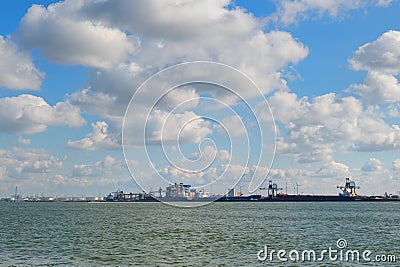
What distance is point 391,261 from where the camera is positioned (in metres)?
59.0

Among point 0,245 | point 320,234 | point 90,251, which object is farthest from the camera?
point 320,234

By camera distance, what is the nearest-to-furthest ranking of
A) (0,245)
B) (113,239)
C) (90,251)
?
(90,251), (0,245), (113,239)

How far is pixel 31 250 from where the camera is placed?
6900 centimetres

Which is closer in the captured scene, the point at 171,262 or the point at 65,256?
the point at 171,262

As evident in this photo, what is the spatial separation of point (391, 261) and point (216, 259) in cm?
2045

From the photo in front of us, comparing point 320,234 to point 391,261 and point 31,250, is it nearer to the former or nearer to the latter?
point 391,261

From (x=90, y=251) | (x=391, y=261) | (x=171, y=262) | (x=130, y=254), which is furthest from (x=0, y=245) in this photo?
(x=391, y=261)

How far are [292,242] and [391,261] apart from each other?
21801mm

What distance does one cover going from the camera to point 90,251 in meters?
67.3

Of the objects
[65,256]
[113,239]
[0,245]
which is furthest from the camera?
[113,239]

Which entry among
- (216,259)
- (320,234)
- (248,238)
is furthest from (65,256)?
(320,234)

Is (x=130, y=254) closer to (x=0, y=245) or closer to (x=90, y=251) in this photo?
(x=90, y=251)

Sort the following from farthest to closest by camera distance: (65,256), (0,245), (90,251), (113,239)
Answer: (113,239) < (0,245) < (90,251) < (65,256)

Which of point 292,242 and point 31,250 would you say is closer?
point 31,250
